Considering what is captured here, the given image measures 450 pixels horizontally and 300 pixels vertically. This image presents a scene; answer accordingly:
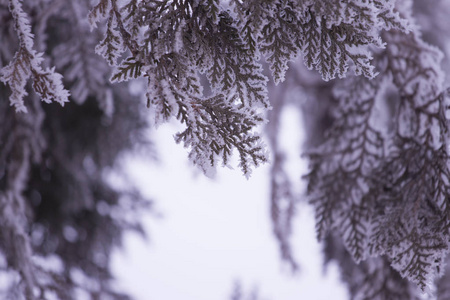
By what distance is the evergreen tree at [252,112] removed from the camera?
157 centimetres

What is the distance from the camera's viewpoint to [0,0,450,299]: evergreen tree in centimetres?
157

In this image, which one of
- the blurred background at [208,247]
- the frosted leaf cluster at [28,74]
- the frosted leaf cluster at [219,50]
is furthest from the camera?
the blurred background at [208,247]

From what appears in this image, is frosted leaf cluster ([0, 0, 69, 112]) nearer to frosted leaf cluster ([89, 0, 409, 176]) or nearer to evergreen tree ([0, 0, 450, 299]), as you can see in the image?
evergreen tree ([0, 0, 450, 299])

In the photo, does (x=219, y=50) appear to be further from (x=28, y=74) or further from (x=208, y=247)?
(x=208, y=247)

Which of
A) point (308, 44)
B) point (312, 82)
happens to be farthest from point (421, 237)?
point (312, 82)

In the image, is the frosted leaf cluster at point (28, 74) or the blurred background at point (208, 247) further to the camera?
the blurred background at point (208, 247)

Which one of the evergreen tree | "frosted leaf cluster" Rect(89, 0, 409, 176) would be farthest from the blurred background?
"frosted leaf cluster" Rect(89, 0, 409, 176)

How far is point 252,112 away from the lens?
1630 mm

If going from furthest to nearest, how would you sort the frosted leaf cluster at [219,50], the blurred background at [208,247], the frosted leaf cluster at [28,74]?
the blurred background at [208,247] → the frosted leaf cluster at [28,74] → the frosted leaf cluster at [219,50]

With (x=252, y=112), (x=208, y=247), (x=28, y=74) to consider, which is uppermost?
(x=208, y=247)

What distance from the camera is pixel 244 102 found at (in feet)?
5.45

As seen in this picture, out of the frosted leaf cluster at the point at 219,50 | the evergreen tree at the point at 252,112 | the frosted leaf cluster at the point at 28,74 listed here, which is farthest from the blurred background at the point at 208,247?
the frosted leaf cluster at the point at 219,50

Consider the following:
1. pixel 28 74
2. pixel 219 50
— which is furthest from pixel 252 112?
pixel 28 74

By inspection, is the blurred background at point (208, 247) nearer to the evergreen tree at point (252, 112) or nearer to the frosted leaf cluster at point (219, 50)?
the evergreen tree at point (252, 112)
